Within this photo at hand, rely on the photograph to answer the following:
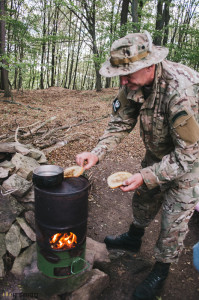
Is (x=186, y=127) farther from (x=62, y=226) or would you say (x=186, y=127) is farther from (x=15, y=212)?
(x=15, y=212)

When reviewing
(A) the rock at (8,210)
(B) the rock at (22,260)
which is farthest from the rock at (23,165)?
(B) the rock at (22,260)

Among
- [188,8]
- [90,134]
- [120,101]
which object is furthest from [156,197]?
[188,8]

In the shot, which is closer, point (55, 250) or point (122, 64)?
point (122, 64)

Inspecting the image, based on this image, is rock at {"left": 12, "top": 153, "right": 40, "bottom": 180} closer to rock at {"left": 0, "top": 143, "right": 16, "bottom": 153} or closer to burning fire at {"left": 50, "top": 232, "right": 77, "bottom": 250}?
rock at {"left": 0, "top": 143, "right": 16, "bottom": 153}

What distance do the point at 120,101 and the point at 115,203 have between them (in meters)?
2.21

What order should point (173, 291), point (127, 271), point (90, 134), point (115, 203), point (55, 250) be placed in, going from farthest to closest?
point (90, 134), point (115, 203), point (127, 271), point (173, 291), point (55, 250)

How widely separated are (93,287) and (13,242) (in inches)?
42.2

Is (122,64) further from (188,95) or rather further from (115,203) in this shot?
(115,203)

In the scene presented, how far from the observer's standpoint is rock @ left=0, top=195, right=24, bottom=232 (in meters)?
2.65

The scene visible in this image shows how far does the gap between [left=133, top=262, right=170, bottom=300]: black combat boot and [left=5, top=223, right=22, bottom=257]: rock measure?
4.67ft

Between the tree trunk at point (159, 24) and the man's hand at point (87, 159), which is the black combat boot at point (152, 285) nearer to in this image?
the man's hand at point (87, 159)

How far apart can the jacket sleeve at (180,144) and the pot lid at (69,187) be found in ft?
1.91

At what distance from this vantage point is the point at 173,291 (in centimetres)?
246

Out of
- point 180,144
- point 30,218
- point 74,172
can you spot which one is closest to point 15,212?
point 30,218
